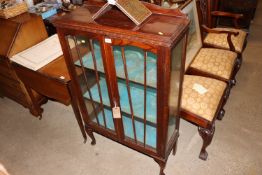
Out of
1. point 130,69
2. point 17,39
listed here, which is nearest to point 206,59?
point 130,69

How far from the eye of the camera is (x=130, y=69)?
146 cm

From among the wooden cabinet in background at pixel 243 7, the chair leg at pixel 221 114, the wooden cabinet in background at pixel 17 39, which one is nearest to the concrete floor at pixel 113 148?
the chair leg at pixel 221 114

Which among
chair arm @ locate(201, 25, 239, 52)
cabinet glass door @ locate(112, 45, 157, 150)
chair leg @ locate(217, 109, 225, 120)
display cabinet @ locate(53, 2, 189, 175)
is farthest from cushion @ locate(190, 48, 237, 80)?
cabinet glass door @ locate(112, 45, 157, 150)

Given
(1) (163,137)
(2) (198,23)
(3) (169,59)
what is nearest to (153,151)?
(1) (163,137)

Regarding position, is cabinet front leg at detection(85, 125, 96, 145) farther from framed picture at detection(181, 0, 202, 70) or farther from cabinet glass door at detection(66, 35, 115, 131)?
framed picture at detection(181, 0, 202, 70)

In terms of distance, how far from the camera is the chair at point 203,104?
184cm

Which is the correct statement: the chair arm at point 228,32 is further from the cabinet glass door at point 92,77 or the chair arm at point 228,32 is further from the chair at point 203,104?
the cabinet glass door at point 92,77

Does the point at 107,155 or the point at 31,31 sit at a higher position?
the point at 31,31

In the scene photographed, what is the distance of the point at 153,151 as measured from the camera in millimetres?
1767

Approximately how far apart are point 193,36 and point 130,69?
54.0 inches

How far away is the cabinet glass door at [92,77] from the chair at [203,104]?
66cm

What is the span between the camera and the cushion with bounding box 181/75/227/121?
185 cm

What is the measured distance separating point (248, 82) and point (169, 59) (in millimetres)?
2116

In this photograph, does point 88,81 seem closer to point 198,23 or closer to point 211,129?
point 211,129
